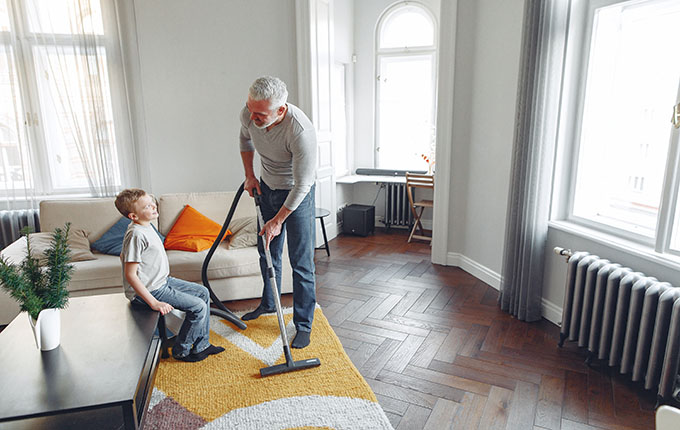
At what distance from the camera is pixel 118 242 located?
10.7ft

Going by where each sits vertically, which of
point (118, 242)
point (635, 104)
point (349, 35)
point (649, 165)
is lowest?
point (118, 242)

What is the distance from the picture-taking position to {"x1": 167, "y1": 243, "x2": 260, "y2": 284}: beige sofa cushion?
309 centimetres

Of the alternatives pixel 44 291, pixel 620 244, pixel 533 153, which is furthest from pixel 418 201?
pixel 44 291

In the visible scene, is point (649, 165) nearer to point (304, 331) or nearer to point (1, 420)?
point (304, 331)

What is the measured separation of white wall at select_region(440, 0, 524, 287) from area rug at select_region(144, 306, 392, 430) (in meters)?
1.70

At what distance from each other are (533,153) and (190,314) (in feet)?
7.43

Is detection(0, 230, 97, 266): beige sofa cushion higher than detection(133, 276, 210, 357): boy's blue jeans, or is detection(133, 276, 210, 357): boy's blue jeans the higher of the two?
detection(0, 230, 97, 266): beige sofa cushion

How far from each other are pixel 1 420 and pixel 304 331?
1.52 metres

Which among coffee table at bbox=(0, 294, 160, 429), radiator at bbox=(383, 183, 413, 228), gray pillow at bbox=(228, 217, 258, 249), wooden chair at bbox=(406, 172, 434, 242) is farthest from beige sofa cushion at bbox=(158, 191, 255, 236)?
radiator at bbox=(383, 183, 413, 228)

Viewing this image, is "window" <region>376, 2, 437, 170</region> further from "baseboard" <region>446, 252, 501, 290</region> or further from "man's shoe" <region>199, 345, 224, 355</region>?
"man's shoe" <region>199, 345, 224, 355</region>

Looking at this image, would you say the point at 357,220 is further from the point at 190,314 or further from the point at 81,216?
the point at 190,314

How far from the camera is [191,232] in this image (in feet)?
11.2

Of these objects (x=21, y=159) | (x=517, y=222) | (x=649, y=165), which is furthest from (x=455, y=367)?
(x=21, y=159)

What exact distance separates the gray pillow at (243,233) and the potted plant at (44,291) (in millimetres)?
1444
